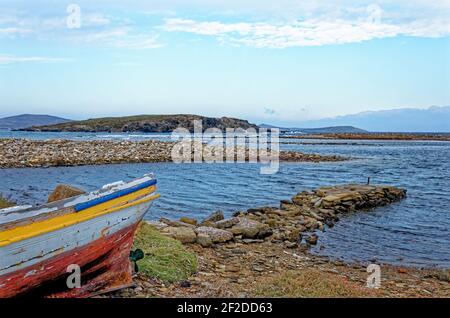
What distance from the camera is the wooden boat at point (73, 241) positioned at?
561cm

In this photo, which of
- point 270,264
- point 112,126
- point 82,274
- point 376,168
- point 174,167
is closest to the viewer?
point 82,274

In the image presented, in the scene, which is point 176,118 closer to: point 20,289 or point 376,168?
point 376,168

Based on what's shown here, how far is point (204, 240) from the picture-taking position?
452 inches

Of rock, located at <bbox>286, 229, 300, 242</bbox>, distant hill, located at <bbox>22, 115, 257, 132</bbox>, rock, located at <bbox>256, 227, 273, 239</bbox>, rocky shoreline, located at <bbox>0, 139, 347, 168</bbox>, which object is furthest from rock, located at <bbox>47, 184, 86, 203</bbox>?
distant hill, located at <bbox>22, 115, 257, 132</bbox>

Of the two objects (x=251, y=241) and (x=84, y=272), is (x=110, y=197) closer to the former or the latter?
(x=84, y=272)

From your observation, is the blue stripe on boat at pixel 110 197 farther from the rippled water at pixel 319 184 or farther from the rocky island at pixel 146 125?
the rocky island at pixel 146 125

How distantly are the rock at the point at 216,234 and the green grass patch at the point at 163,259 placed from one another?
2002 millimetres

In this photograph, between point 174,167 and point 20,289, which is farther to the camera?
point 174,167

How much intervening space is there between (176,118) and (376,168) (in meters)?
143

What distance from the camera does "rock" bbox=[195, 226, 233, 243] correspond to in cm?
1197

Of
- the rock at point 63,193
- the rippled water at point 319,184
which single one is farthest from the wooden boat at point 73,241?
the rippled water at point 319,184

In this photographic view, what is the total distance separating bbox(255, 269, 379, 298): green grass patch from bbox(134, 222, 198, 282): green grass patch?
1610 mm
